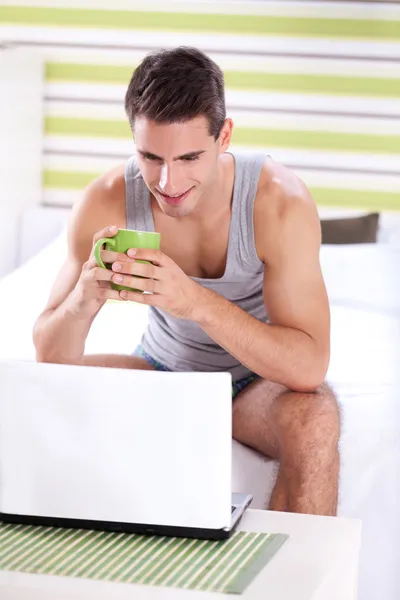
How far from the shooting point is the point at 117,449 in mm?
1265

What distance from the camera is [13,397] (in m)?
1.30

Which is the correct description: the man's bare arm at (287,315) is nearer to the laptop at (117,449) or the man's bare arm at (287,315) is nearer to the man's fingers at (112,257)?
the man's fingers at (112,257)

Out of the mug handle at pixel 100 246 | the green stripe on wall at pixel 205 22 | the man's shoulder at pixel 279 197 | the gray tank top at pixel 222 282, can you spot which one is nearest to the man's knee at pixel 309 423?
the gray tank top at pixel 222 282

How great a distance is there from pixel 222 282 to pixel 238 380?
245 millimetres

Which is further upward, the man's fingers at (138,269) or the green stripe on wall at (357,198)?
the man's fingers at (138,269)

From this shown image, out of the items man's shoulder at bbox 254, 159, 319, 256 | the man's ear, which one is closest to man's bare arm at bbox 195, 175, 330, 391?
man's shoulder at bbox 254, 159, 319, 256

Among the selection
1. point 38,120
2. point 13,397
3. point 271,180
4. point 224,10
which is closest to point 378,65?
point 224,10

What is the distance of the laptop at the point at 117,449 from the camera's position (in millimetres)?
1238

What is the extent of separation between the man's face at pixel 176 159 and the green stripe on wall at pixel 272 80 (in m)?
1.70

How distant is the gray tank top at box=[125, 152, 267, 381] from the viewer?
2.08m

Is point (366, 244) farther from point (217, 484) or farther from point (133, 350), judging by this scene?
point (217, 484)

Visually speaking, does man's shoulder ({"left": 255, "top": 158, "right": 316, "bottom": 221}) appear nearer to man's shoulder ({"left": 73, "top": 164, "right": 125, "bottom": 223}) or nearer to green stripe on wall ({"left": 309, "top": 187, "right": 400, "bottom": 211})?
man's shoulder ({"left": 73, "top": 164, "right": 125, "bottom": 223})

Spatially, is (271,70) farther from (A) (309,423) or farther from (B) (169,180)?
(A) (309,423)

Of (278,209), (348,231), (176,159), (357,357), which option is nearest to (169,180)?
(176,159)
